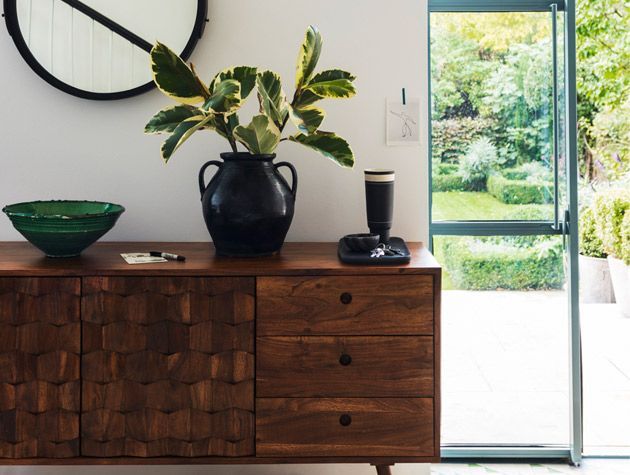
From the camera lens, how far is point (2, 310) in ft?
6.86

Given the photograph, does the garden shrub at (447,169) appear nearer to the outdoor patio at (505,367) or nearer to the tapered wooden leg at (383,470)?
the outdoor patio at (505,367)

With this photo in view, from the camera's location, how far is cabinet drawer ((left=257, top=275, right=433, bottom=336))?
2092 millimetres

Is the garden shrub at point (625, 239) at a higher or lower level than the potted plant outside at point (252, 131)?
lower

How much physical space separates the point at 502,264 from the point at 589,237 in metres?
1.08

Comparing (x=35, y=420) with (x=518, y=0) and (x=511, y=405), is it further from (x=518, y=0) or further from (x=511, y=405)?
(x=518, y=0)

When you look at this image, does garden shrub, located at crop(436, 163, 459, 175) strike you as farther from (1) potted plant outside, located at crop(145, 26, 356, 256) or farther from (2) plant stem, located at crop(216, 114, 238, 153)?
(2) plant stem, located at crop(216, 114, 238, 153)

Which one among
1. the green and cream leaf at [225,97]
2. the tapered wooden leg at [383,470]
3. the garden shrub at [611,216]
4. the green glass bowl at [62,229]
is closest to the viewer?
the green and cream leaf at [225,97]

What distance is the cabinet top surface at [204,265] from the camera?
208cm

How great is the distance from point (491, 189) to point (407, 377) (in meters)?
1.00

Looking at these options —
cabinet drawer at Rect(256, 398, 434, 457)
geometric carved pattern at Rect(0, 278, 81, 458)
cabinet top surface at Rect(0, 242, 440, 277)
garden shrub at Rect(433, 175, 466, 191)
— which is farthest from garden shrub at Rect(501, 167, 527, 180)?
geometric carved pattern at Rect(0, 278, 81, 458)

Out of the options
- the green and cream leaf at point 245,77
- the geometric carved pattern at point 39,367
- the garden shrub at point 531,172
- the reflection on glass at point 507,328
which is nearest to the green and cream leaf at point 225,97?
the green and cream leaf at point 245,77

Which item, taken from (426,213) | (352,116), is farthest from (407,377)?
(352,116)

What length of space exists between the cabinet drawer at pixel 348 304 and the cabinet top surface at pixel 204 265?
26 millimetres

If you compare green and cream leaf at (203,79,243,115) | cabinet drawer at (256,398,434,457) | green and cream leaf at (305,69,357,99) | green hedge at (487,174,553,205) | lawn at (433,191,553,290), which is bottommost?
cabinet drawer at (256,398,434,457)
